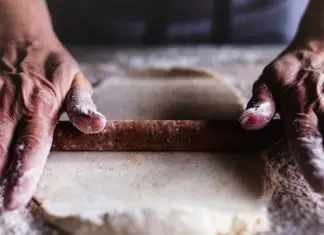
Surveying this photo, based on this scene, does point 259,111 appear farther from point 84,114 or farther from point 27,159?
point 27,159

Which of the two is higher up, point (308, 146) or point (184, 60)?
point (308, 146)

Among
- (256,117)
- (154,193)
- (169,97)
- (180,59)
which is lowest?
(180,59)

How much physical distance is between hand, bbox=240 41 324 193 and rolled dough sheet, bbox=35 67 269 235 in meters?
0.11

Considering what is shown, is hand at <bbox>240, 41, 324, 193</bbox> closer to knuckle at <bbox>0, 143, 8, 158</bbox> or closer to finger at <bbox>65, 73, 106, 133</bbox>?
finger at <bbox>65, 73, 106, 133</bbox>

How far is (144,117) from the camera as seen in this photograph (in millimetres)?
1247

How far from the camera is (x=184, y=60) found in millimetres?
1920

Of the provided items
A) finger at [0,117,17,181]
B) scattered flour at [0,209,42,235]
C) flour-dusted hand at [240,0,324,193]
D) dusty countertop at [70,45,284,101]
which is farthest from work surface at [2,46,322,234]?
scattered flour at [0,209,42,235]

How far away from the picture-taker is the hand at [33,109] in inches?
37.3

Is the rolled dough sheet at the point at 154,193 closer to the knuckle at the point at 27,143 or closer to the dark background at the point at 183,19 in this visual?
the knuckle at the point at 27,143

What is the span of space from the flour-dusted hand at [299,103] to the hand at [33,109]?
→ 0.38 metres

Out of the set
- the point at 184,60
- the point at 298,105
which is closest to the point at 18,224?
the point at 298,105

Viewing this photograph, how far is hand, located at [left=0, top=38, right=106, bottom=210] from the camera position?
3.11ft

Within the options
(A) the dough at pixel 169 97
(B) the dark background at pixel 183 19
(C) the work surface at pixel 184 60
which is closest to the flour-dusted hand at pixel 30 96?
(A) the dough at pixel 169 97

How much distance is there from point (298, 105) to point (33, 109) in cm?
62
